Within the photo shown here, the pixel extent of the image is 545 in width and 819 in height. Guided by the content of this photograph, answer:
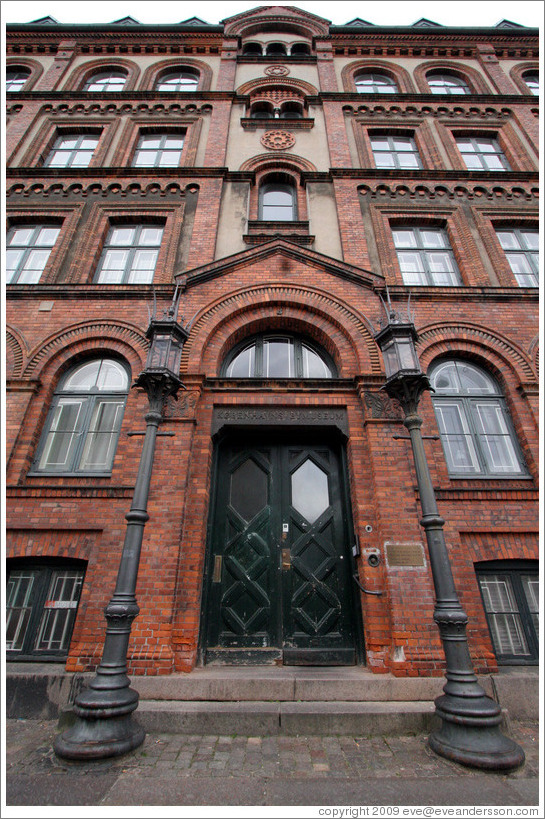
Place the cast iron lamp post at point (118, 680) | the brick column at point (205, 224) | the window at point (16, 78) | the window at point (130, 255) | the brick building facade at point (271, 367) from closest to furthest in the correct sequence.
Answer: the cast iron lamp post at point (118, 680)
the brick building facade at point (271, 367)
the brick column at point (205, 224)
the window at point (130, 255)
the window at point (16, 78)

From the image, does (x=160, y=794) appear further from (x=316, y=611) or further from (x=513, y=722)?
(x=513, y=722)

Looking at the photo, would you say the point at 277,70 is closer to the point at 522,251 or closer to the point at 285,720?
the point at 522,251

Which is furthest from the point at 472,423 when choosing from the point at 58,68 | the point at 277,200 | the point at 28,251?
the point at 58,68

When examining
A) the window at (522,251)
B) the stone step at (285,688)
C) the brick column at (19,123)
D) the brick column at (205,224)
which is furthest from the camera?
the brick column at (19,123)

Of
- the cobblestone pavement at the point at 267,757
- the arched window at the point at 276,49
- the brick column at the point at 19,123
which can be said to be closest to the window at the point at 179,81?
the arched window at the point at 276,49

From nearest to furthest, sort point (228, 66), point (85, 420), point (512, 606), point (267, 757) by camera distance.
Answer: point (267, 757) < point (512, 606) < point (85, 420) < point (228, 66)

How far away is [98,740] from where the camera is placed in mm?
3438

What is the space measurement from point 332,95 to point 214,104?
144 inches

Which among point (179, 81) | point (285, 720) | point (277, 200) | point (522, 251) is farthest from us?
point (179, 81)

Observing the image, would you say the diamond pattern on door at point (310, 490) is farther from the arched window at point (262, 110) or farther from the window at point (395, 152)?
the arched window at point (262, 110)

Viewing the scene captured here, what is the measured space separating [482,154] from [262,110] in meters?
6.86

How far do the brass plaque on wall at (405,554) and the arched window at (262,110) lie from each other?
13.0 meters

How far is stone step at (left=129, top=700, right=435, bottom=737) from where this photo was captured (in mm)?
4141

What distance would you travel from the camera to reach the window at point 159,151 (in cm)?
1077
